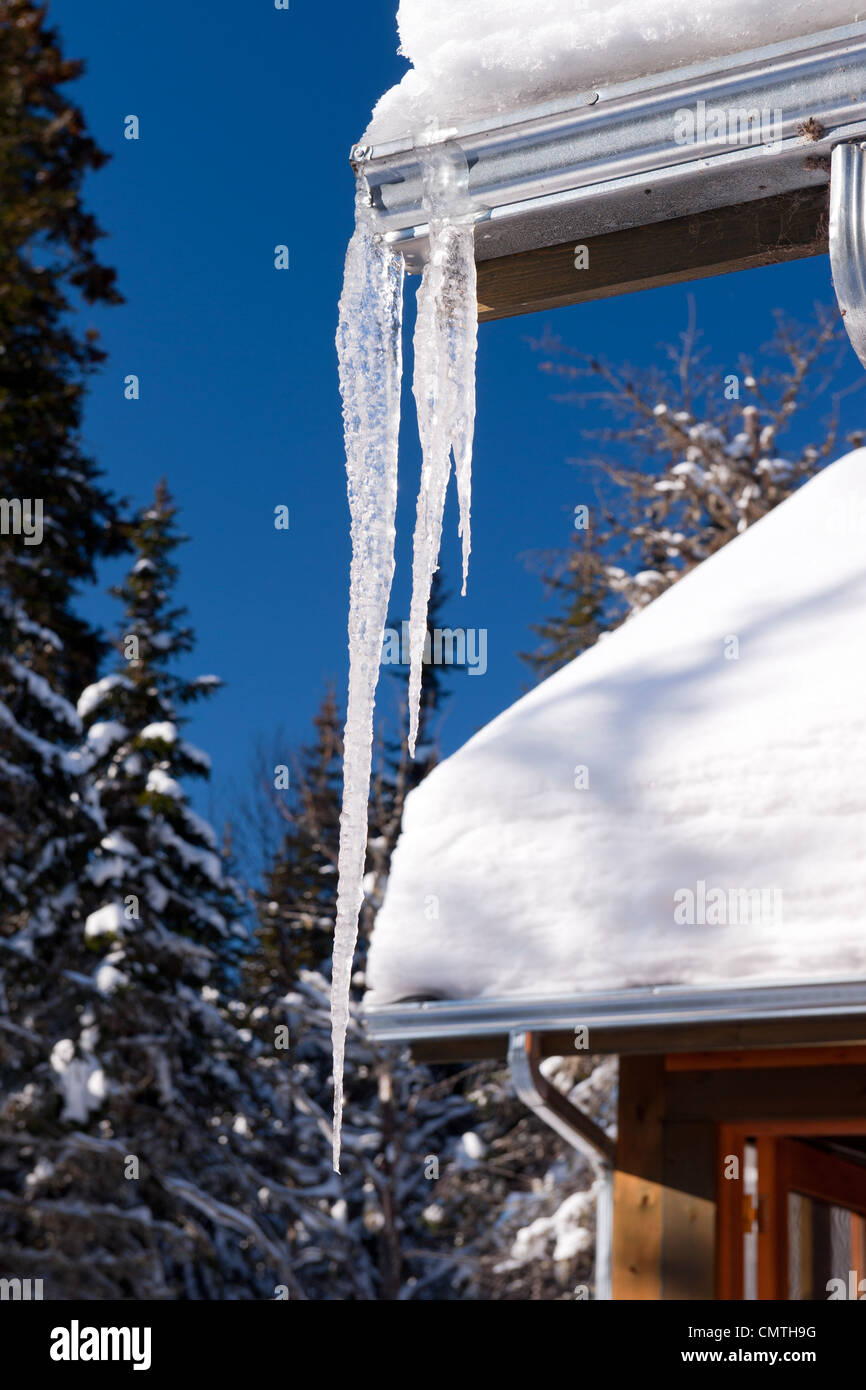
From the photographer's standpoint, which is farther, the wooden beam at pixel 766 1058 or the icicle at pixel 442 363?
the wooden beam at pixel 766 1058

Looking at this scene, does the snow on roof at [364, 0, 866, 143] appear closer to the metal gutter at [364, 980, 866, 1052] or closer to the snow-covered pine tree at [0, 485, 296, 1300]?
the metal gutter at [364, 980, 866, 1052]

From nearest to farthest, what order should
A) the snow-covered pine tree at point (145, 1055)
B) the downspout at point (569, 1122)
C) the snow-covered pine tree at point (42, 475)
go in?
1. the downspout at point (569, 1122)
2. the snow-covered pine tree at point (145, 1055)
3. the snow-covered pine tree at point (42, 475)

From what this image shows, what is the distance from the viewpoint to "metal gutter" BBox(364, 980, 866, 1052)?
264cm

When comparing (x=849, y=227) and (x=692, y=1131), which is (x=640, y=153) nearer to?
(x=849, y=227)

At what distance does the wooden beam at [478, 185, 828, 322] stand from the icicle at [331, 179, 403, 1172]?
16cm

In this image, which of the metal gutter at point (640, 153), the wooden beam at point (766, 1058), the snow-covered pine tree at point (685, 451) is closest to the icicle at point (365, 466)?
the metal gutter at point (640, 153)

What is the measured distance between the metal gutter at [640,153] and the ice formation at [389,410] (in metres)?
0.03

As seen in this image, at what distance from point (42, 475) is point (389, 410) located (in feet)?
41.2

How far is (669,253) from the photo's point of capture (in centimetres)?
170

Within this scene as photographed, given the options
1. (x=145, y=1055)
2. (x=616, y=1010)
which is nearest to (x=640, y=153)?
(x=616, y=1010)

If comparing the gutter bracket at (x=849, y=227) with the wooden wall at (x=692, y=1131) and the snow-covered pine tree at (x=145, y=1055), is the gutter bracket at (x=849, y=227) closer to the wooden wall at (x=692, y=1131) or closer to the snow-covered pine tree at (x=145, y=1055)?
the wooden wall at (x=692, y=1131)

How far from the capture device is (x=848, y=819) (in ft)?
8.64

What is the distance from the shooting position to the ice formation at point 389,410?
5.78 ft

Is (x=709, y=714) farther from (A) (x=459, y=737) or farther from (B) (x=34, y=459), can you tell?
(A) (x=459, y=737)
